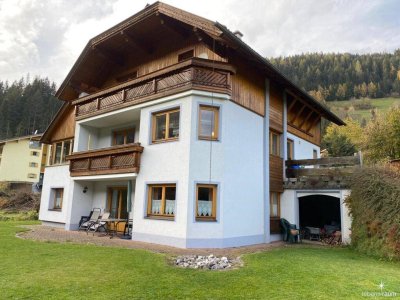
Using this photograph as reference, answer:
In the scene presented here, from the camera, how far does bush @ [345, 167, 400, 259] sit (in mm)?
9930

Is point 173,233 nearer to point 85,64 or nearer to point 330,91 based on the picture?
point 85,64

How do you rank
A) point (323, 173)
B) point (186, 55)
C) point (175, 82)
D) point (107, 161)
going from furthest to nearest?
point (107, 161) < point (323, 173) < point (186, 55) < point (175, 82)

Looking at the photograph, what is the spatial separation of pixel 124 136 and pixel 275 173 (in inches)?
328

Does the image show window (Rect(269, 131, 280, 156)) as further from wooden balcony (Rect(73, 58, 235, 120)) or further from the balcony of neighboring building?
the balcony of neighboring building

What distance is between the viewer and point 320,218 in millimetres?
18891

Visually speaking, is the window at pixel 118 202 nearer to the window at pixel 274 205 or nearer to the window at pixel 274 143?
the window at pixel 274 205

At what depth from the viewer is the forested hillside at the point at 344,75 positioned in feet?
267

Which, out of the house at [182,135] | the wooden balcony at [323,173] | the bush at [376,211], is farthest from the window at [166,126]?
the bush at [376,211]

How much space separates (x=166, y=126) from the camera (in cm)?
1300

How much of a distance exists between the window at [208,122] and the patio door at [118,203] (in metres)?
6.26

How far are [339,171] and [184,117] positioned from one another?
7.57m

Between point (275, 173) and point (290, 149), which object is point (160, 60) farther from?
point (290, 149)

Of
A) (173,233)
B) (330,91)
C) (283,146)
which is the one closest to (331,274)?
(173,233)

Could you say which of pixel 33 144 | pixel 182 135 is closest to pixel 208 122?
pixel 182 135
